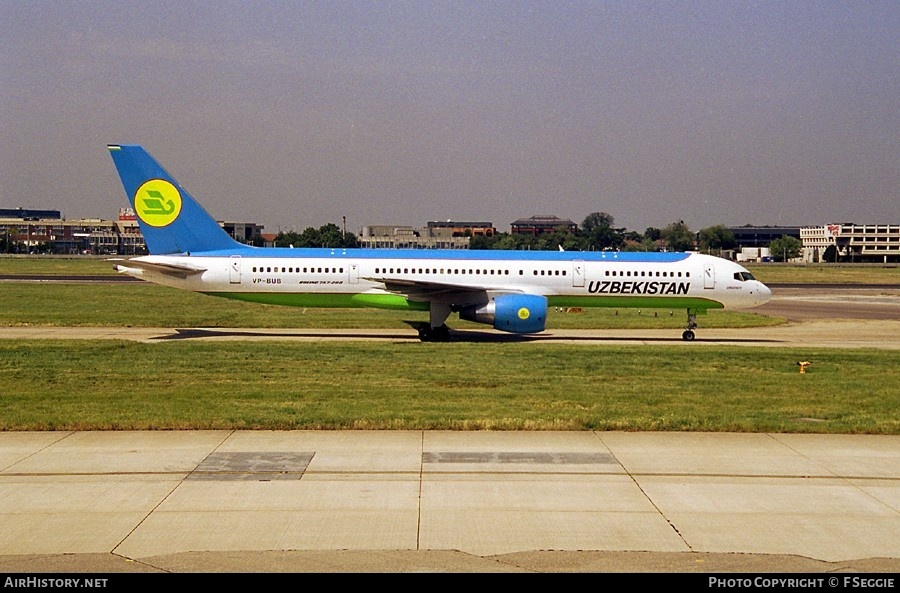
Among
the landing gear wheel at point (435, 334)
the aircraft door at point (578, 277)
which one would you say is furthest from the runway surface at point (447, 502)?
the aircraft door at point (578, 277)

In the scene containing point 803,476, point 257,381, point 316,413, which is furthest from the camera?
point 257,381

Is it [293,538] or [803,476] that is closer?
[293,538]

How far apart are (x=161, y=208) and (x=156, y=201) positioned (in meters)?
0.30

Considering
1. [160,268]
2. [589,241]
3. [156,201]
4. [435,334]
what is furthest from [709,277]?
[589,241]

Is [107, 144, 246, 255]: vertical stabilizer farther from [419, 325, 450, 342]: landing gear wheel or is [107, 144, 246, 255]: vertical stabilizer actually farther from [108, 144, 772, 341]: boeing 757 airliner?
[419, 325, 450, 342]: landing gear wheel

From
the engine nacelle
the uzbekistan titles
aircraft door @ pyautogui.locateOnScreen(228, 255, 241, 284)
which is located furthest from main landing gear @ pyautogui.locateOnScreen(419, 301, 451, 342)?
aircraft door @ pyautogui.locateOnScreen(228, 255, 241, 284)

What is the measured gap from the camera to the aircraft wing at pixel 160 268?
3269 cm

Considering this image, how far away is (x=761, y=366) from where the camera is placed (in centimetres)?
2573

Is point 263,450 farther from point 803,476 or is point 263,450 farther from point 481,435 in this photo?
point 803,476

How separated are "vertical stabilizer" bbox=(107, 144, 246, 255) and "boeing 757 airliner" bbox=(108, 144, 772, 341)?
0.04 m

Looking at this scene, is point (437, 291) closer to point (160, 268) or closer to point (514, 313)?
point (514, 313)

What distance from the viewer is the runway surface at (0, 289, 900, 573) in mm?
9547
